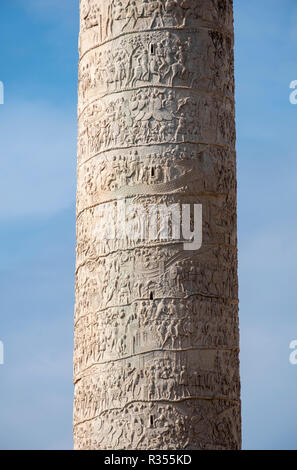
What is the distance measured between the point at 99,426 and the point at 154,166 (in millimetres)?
1843

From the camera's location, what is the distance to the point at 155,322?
9.26 metres

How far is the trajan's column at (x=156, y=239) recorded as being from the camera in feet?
30.2

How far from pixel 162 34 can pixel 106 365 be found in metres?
2.37

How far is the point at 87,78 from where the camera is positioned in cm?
996

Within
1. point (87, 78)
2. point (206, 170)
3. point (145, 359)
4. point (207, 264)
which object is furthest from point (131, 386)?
point (87, 78)

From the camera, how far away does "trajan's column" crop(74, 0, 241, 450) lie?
9.21 m

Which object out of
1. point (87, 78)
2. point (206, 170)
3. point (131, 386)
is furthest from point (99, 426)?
point (87, 78)

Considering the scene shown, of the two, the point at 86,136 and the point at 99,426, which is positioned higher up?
the point at 86,136

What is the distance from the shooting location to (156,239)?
9.39m
